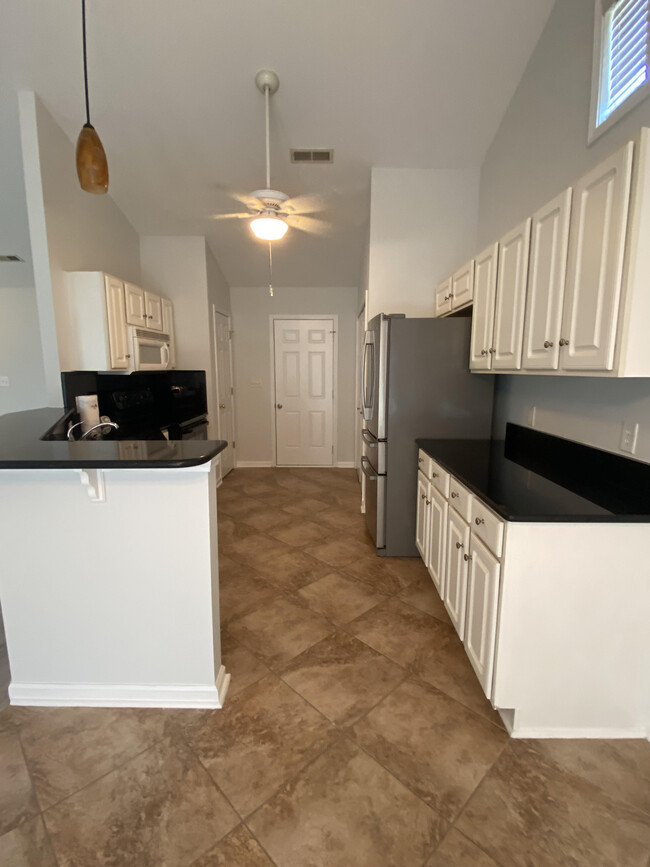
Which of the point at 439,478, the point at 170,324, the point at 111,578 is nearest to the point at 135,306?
the point at 170,324

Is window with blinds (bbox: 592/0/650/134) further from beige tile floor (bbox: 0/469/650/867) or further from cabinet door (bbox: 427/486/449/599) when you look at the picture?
beige tile floor (bbox: 0/469/650/867)

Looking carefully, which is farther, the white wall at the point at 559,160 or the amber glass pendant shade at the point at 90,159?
the white wall at the point at 559,160

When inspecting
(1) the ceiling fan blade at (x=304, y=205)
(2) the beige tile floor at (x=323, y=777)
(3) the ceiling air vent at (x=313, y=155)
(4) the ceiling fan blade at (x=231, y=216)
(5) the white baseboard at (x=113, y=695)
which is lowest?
(2) the beige tile floor at (x=323, y=777)

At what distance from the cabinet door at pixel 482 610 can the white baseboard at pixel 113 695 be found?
3.59 ft

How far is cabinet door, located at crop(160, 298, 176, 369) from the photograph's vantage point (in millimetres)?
4105

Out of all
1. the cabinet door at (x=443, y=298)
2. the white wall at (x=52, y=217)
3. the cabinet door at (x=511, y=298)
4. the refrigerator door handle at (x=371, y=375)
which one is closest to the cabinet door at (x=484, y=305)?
the cabinet door at (x=511, y=298)

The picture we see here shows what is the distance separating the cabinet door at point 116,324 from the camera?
3018 mm

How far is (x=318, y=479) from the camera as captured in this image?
5109 mm

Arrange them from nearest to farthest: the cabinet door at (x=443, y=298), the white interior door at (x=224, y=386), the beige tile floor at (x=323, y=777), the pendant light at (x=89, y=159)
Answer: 1. the beige tile floor at (x=323, y=777)
2. the pendant light at (x=89, y=159)
3. the cabinet door at (x=443, y=298)
4. the white interior door at (x=224, y=386)

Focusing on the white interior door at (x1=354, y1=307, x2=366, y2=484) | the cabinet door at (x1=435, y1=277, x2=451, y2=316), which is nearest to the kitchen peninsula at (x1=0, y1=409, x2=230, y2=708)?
the cabinet door at (x1=435, y1=277, x2=451, y2=316)

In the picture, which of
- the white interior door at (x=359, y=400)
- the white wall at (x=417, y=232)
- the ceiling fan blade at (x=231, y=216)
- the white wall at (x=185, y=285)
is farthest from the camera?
the white interior door at (x=359, y=400)

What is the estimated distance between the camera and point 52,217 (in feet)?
9.03

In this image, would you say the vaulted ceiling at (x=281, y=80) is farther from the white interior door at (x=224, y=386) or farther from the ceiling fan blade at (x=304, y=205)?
the white interior door at (x=224, y=386)

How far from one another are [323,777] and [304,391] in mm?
4539
